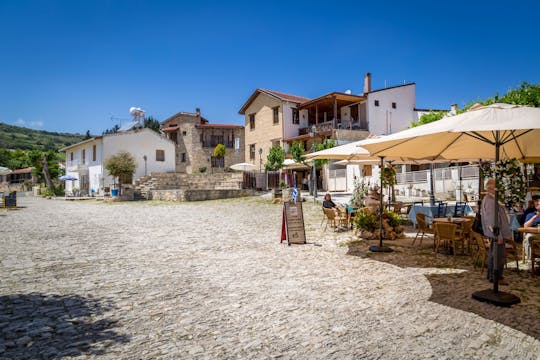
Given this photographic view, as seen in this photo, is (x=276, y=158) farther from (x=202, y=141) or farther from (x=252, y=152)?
(x=202, y=141)

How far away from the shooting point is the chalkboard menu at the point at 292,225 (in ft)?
26.5

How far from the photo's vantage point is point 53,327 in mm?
3633

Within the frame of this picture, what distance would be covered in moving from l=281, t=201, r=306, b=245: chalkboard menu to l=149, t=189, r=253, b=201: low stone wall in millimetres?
16184

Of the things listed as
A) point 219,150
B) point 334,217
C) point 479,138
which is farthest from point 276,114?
point 479,138

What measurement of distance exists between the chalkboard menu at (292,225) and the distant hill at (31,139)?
3841 inches

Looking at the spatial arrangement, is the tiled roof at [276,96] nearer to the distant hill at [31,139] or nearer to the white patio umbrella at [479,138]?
the white patio umbrella at [479,138]

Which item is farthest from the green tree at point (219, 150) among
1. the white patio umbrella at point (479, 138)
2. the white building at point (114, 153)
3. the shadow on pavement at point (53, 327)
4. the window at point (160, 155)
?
the shadow on pavement at point (53, 327)

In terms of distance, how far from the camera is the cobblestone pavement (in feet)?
10.4

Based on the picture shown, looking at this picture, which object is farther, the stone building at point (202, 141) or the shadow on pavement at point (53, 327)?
the stone building at point (202, 141)

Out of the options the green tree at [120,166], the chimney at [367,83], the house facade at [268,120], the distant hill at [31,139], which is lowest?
the green tree at [120,166]

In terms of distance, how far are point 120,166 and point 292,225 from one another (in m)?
23.5

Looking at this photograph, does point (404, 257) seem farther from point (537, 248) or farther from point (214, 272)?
point (214, 272)

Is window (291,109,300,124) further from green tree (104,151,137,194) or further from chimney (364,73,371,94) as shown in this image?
green tree (104,151,137,194)

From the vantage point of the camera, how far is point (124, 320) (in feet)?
12.6
